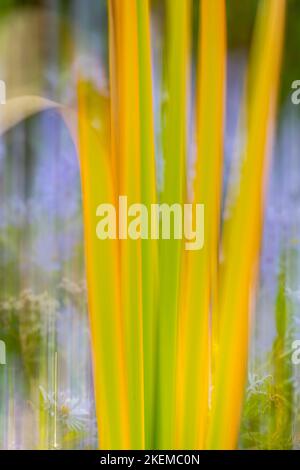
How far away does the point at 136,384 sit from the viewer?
1332 millimetres

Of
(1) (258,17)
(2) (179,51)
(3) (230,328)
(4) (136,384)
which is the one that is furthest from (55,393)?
(1) (258,17)

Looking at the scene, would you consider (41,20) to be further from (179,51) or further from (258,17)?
(258,17)

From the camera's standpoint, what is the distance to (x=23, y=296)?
1.35m

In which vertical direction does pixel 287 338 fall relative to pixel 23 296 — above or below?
below

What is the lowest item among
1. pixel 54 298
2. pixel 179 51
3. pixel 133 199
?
pixel 54 298

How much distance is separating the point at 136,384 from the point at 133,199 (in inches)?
18.4

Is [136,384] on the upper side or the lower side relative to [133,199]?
lower

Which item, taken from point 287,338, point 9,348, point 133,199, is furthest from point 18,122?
point 287,338

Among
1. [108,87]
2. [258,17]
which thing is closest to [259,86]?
[258,17]

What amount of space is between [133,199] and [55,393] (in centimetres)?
53

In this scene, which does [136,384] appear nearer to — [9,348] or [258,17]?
[9,348]

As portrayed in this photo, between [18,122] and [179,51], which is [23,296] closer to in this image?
[18,122]

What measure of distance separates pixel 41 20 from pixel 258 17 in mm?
553

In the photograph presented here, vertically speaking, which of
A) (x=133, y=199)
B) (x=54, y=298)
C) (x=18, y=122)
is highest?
(x=18, y=122)
